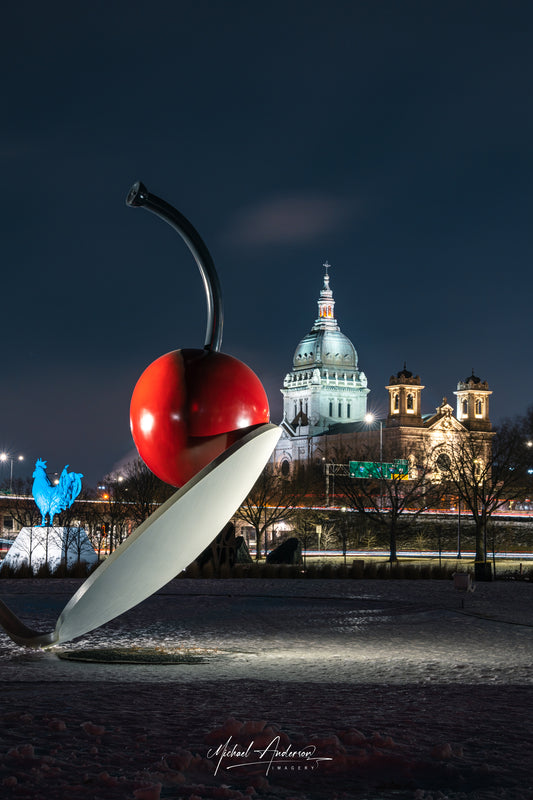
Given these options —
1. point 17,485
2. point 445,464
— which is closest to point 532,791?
point 445,464

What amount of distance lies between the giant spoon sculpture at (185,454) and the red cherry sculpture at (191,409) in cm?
1

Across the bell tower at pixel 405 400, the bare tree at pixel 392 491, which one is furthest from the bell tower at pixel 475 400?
the bare tree at pixel 392 491

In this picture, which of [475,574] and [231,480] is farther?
[475,574]

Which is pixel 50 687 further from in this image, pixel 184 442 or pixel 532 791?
pixel 532 791

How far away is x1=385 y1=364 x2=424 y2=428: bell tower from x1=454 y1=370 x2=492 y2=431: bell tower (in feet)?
30.3

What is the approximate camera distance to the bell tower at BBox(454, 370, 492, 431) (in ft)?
484

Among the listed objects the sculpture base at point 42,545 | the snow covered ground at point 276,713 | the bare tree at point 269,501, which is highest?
the bare tree at point 269,501

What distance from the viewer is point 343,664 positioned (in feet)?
46.8

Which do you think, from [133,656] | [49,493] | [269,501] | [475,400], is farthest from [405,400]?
[133,656]

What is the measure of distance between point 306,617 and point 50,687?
1060cm

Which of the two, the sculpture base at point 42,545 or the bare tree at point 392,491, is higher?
the bare tree at point 392,491

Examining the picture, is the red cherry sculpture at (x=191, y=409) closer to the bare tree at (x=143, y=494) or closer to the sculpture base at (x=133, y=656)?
the sculpture base at (x=133, y=656)

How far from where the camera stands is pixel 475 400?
486ft

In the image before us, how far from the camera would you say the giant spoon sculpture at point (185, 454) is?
10.6 m
